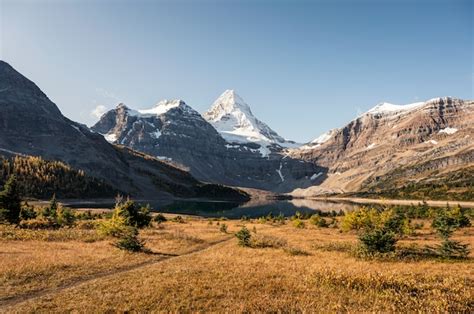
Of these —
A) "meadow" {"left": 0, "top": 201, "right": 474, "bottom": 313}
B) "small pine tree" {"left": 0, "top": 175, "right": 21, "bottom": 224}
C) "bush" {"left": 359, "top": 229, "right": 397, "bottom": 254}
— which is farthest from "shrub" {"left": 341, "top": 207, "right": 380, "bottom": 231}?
"small pine tree" {"left": 0, "top": 175, "right": 21, "bottom": 224}

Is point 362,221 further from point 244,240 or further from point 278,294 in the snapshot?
point 278,294

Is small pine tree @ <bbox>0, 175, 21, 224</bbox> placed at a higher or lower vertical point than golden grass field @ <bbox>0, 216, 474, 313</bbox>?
higher

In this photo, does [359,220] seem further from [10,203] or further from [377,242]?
[10,203]

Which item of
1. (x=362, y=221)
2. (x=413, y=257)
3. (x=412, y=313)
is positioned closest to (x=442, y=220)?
A: (x=362, y=221)

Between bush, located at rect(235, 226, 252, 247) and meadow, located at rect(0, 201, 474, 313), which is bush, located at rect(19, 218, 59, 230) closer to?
meadow, located at rect(0, 201, 474, 313)

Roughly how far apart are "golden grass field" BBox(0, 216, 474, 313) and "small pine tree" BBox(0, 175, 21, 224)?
20.9 metres

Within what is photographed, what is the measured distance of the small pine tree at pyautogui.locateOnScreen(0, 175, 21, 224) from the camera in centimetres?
5288

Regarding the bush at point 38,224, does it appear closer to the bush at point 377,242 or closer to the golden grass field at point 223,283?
the golden grass field at point 223,283

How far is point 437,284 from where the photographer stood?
67.9ft

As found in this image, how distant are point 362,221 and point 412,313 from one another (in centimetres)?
5036

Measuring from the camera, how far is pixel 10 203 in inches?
2112

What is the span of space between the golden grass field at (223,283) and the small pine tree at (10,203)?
20899 mm

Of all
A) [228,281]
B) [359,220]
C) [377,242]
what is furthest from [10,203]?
[359,220]

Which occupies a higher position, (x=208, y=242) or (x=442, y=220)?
(x=442, y=220)
